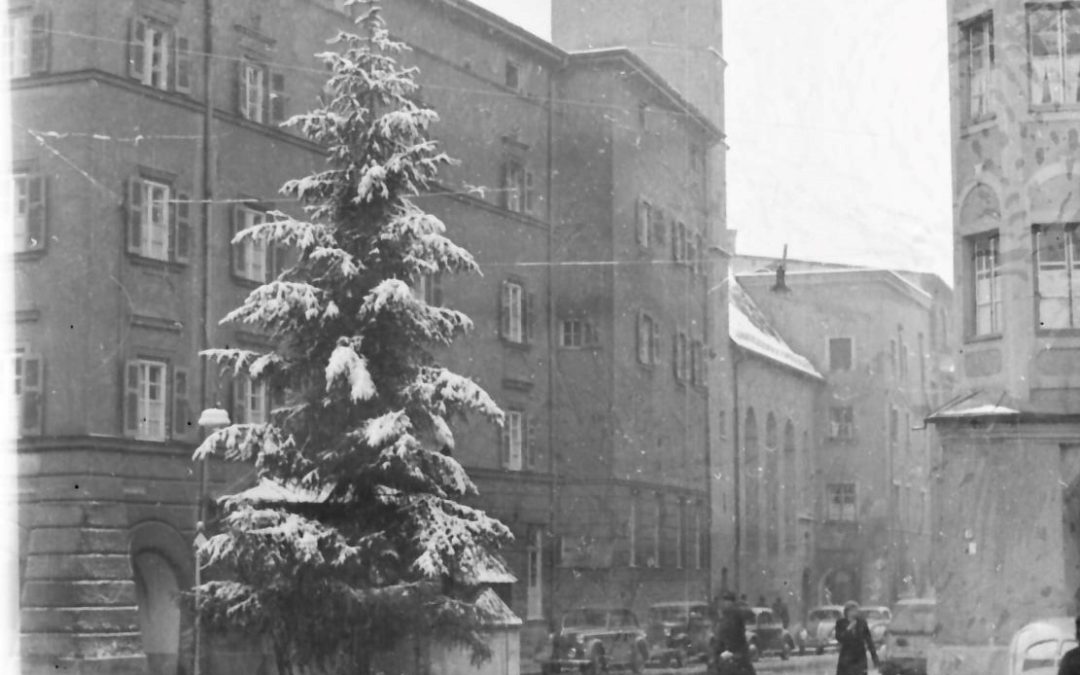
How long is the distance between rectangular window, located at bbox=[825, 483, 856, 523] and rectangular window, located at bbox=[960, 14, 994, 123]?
3922 cm

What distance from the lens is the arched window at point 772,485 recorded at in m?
60.2

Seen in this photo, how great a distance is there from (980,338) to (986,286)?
89 centimetres

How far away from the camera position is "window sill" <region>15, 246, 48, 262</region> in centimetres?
2881

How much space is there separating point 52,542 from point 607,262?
20809 mm

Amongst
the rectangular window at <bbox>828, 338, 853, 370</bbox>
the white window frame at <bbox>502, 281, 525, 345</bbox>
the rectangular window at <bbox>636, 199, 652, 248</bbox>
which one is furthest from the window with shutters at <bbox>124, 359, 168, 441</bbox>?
the rectangular window at <bbox>828, 338, 853, 370</bbox>

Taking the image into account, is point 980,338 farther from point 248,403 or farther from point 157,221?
point 157,221

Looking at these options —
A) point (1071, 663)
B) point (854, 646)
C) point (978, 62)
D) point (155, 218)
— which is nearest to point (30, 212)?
point (155, 218)

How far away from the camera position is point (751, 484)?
59.2 m

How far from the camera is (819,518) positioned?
66562mm

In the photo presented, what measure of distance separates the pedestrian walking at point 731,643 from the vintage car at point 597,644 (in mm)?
14345

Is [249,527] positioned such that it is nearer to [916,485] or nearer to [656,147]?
[656,147]

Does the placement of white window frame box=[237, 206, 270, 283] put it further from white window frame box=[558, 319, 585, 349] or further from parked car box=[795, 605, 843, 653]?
parked car box=[795, 605, 843, 653]

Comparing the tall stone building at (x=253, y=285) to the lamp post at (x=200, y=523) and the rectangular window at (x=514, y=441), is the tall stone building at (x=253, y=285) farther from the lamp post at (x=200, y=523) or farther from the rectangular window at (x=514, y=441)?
the lamp post at (x=200, y=523)

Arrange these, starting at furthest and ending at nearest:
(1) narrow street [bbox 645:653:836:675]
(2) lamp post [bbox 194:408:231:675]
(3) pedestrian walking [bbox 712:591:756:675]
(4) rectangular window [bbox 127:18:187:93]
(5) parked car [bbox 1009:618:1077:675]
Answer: (1) narrow street [bbox 645:653:836:675]
(4) rectangular window [bbox 127:18:187:93]
(2) lamp post [bbox 194:408:231:675]
(3) pedestrian walking [bbox 712:591:756:675]
(5) parked car [bbox 1009:618:1077:675]
